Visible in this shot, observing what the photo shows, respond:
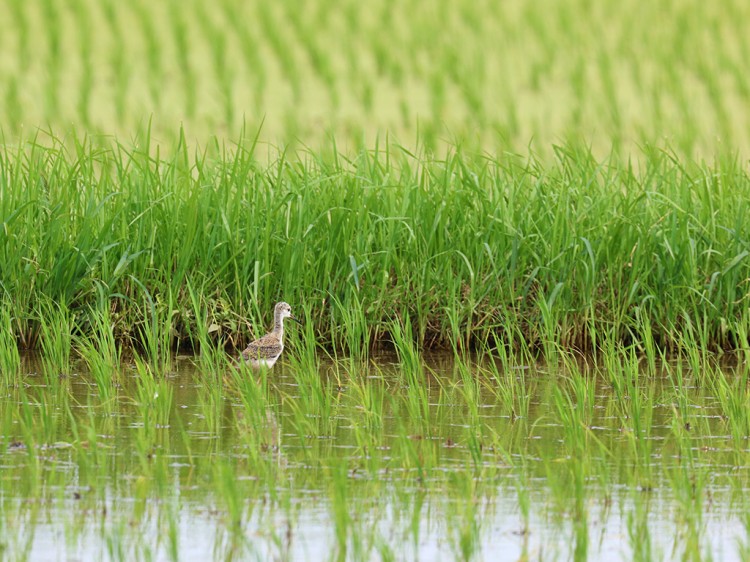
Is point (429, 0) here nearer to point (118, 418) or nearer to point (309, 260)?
point (309, 260)

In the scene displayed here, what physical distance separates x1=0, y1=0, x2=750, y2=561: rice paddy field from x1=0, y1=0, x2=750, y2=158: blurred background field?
0.13 m

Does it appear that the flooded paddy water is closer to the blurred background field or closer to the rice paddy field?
the rice paddy field

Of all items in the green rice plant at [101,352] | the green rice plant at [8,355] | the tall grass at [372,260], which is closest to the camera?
the green rice plant at [101,352]

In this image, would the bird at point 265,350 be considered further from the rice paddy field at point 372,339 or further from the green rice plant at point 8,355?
the green rice plant at point 8,355

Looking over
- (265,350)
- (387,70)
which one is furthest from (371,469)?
(387,70)

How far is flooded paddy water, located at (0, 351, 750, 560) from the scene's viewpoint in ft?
14.7

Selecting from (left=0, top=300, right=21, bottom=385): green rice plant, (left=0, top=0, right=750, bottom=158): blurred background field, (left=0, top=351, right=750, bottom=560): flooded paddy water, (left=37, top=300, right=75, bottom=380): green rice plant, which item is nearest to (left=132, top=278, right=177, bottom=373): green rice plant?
(left=0, top=351, right=750, bottom=560): flooded paddy water

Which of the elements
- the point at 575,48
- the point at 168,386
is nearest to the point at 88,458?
the point at 168,386

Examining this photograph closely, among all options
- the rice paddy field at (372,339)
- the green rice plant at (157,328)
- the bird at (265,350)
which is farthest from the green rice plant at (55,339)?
the bird at (265,350)

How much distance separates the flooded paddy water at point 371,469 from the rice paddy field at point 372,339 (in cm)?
2

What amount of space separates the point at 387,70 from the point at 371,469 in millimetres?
11730

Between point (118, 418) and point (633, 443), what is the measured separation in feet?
6.66

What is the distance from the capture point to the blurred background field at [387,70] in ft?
43.1

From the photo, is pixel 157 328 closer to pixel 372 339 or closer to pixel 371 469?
pixel 372 339
